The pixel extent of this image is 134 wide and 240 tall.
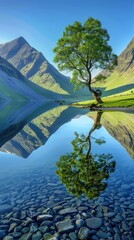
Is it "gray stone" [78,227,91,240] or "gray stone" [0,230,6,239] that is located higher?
"gray stone" [0,230,6,239]

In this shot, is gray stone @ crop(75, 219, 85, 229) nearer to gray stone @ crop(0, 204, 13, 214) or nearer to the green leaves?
gray stone @ crop(0, 204, 13, 214)

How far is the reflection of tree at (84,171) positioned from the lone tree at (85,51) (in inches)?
1825

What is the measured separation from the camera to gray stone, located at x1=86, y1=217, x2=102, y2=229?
28.6ft

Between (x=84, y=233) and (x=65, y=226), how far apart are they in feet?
2.74

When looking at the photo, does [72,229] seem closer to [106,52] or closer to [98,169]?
[98,169]

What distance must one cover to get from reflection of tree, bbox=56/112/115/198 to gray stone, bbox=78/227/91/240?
261cm

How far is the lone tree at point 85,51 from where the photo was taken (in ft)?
203

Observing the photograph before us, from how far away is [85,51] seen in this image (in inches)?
2399

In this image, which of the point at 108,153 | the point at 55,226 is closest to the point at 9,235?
the point at 55,226

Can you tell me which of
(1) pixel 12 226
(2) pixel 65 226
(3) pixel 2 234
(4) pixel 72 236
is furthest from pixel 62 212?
(3) pixel 2 234

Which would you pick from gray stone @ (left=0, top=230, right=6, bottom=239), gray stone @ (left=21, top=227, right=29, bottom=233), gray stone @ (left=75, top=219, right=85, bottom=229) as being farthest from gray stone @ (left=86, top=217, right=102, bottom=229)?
gray stone @ (left=0, top=230, right=6, bottom=239)

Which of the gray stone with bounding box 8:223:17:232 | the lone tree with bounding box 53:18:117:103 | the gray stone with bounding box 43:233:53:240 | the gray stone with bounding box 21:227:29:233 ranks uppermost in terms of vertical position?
the lone tree with bounding box 53:18:117:103

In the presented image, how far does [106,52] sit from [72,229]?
5953cm

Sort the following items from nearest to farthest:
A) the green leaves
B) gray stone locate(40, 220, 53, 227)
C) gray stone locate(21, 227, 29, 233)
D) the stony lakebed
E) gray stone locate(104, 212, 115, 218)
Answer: the stony lakebed < gray stone locate(21, 227, 29, 233) < gray stone locate(40, 220, 53, 227) < gray stone locate(104, 212, 115, 218) < the green leaves
